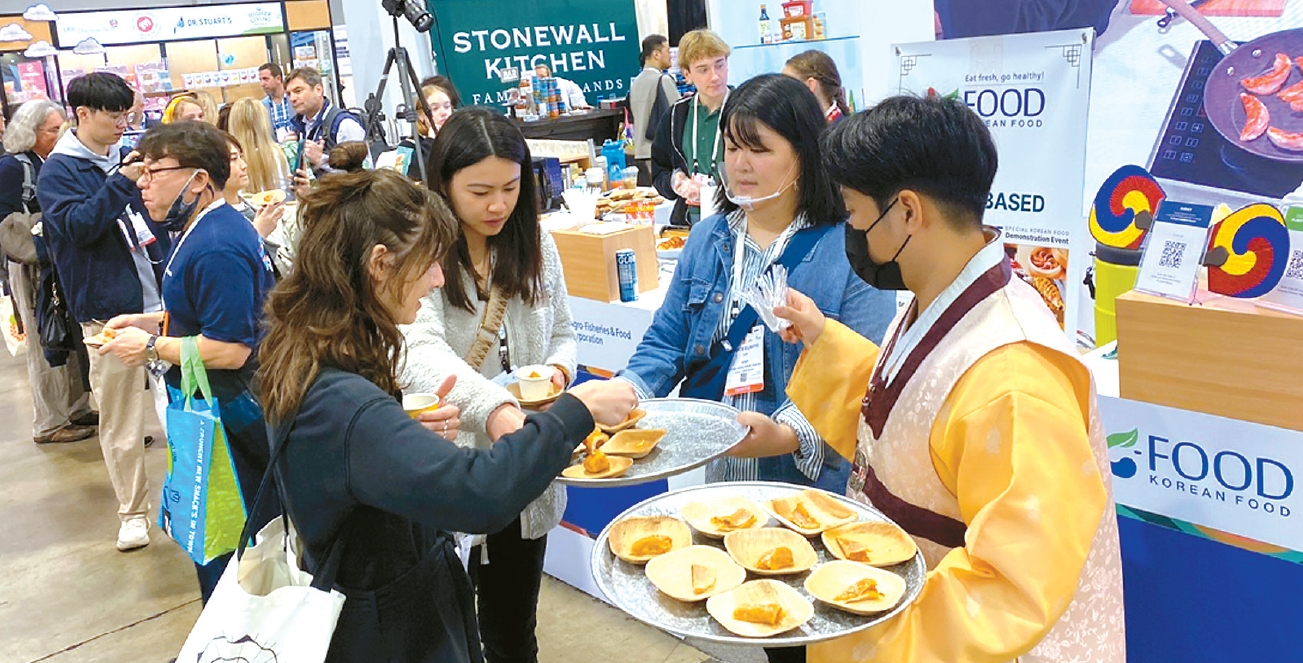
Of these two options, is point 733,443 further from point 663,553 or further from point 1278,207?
point 1278,207

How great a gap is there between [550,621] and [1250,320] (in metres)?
2.36

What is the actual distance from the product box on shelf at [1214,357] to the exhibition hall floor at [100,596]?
1395mm

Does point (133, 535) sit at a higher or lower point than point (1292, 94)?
lower

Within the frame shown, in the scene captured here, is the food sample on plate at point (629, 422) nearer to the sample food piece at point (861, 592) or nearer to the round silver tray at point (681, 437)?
the round silver tray at point (681, 437)

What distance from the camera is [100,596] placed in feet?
13.3

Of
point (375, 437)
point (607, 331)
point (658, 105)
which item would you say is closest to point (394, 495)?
point (375, 437)

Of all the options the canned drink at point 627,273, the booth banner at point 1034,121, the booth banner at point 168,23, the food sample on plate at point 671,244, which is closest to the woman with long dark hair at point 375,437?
the canned drink at point 627,273

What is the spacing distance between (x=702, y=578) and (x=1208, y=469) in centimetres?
120

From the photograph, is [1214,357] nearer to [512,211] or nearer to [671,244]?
[512,211]

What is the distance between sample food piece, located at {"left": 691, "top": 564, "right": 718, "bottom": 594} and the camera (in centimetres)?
149

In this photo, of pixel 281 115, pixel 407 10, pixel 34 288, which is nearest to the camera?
pixel 407 10

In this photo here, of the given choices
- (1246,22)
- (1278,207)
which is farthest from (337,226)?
(1246,22)

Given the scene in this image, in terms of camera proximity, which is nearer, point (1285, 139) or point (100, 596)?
point (1285, 139)

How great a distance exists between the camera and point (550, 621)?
136 inches
